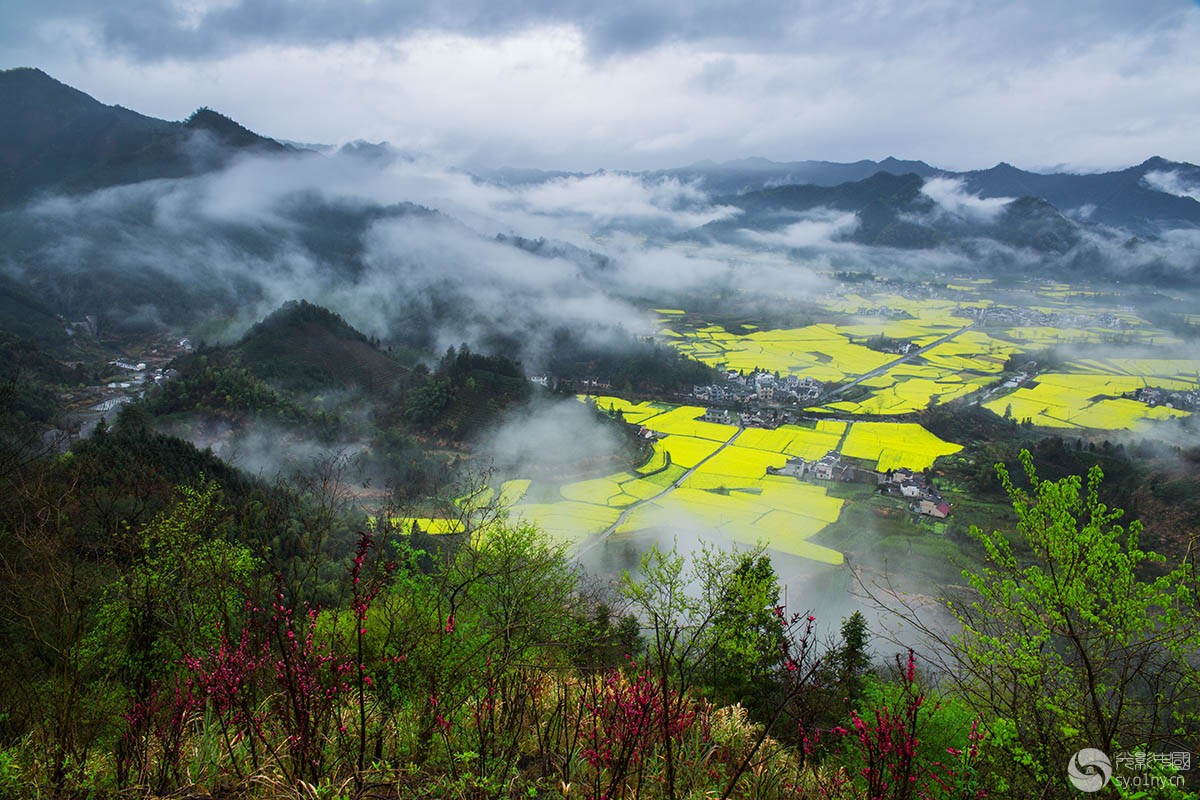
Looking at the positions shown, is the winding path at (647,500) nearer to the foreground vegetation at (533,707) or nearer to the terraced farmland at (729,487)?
the terraced farmland at (729,487)

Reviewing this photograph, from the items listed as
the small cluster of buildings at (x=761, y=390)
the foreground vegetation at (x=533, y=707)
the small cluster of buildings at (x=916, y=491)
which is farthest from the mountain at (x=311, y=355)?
the foreground vegetation at (x=533, y=707)

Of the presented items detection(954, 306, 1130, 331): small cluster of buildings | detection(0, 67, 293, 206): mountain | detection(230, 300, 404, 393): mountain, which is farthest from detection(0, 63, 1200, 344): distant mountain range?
detection(954, 306, 1130, 331): small cluster of buildings

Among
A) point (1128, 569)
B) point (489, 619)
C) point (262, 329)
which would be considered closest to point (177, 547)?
point (489, 619)

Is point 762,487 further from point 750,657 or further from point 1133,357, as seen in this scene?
point 1133,357

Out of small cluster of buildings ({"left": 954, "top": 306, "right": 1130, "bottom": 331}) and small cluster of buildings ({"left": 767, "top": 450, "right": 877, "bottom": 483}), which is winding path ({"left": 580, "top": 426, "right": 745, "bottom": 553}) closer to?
small cluster of buildings ({"left": 767, "top": 450, "right": 877, "bottom": 483})

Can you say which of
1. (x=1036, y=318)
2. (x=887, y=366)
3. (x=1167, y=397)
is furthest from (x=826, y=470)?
(x=1036, y=318)
